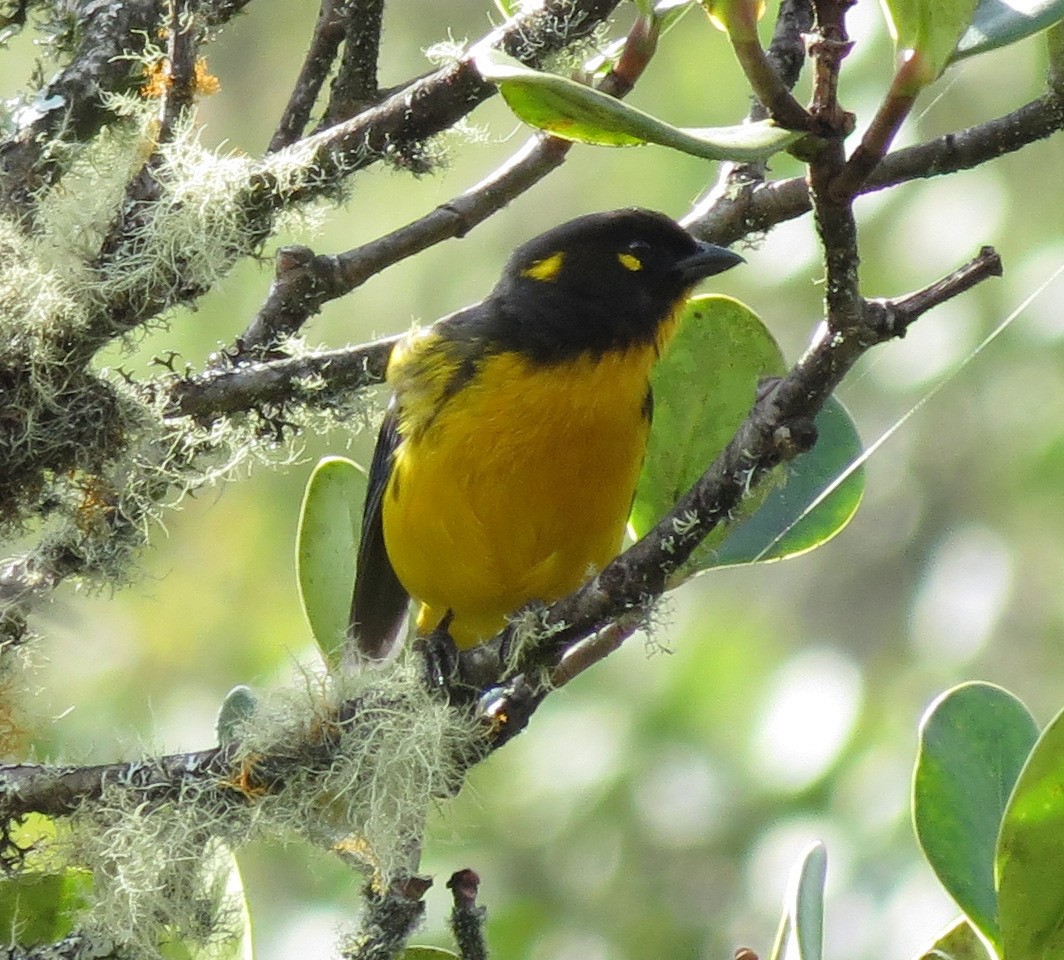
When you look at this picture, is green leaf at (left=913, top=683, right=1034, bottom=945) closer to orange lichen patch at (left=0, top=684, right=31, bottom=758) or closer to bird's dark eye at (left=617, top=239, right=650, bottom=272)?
orange lichen patch at (left=0, top=684, right=31, bottom=758)

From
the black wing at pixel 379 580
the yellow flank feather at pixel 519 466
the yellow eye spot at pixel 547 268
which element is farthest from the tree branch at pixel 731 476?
the yellow eye spot at pixel 547 268

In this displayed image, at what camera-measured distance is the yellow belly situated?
11.6ft

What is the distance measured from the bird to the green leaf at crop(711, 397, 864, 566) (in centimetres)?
85

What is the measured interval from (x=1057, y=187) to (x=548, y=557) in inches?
78.3

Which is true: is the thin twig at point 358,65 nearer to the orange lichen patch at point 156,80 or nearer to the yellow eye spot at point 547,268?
the orange lichen patch at point 156,80

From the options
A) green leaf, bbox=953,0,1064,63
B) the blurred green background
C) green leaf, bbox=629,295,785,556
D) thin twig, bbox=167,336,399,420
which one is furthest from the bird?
green leaf, bbox=953,0,1064,63

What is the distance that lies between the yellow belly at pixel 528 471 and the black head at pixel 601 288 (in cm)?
6

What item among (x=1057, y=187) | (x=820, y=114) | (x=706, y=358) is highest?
(x=1057, y=187)

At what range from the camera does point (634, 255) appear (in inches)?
149

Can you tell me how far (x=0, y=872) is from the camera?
231 cm

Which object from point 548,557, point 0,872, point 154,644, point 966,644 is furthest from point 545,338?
point 154,644

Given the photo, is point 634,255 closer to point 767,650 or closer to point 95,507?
point 95,507

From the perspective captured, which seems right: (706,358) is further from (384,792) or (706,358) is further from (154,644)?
(154,644)

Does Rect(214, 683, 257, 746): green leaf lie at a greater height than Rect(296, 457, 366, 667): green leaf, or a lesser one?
lesser
